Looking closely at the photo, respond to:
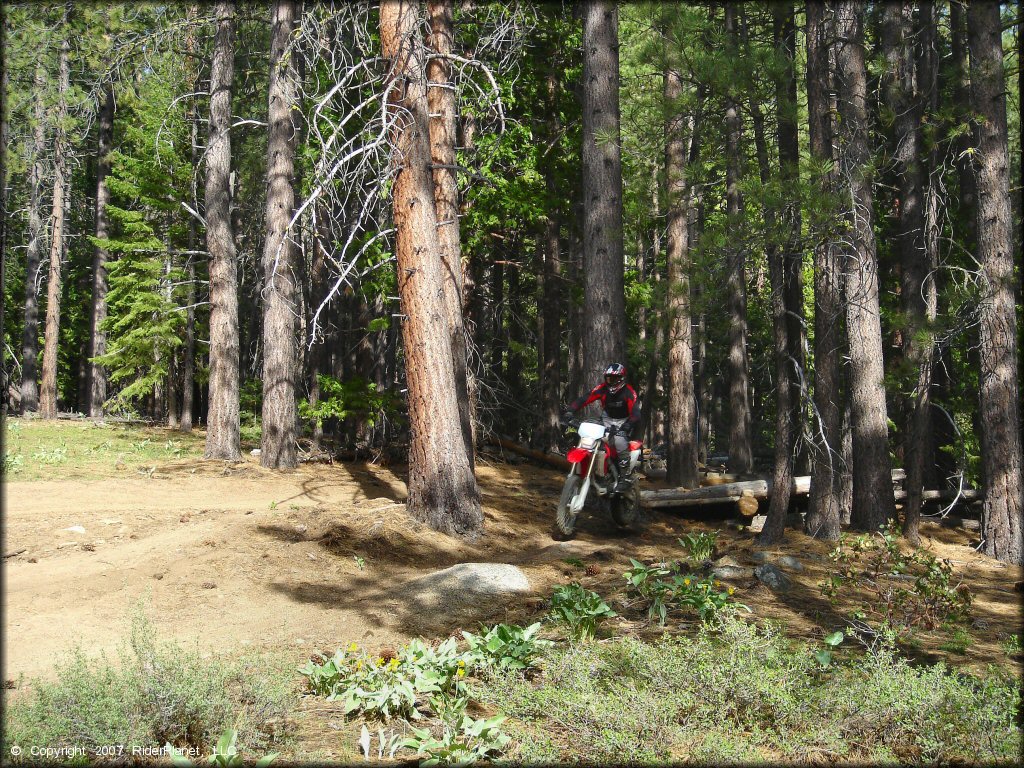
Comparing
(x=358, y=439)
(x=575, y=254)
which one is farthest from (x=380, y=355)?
(x=575, y=254)

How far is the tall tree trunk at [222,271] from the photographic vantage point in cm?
1683

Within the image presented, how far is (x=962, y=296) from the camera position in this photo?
10.1m

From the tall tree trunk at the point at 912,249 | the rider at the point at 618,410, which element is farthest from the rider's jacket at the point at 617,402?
the tall tree trunk at the point at 912,249

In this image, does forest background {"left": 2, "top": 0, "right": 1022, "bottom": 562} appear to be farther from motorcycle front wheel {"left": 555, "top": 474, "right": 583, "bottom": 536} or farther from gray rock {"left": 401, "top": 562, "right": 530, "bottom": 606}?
gray rock {"left": 401, "top": 562, "right": 530, "bottom": 606}

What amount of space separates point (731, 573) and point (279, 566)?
14.8ft

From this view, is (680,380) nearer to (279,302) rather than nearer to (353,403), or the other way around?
(353,403)

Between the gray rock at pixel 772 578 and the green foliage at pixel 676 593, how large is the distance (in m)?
0.74

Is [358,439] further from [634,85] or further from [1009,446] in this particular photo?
[1009,446]

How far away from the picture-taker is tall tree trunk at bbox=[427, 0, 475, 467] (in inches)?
460

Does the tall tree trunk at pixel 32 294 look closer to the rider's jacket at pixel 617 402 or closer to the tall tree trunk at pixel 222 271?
the tall tree trunk at pixel 222 271

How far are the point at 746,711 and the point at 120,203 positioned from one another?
3516 centimetres

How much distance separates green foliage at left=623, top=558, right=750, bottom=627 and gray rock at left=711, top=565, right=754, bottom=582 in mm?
537

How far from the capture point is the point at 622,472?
10.9 m

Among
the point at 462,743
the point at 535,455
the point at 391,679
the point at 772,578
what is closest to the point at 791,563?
the point at 772,578
